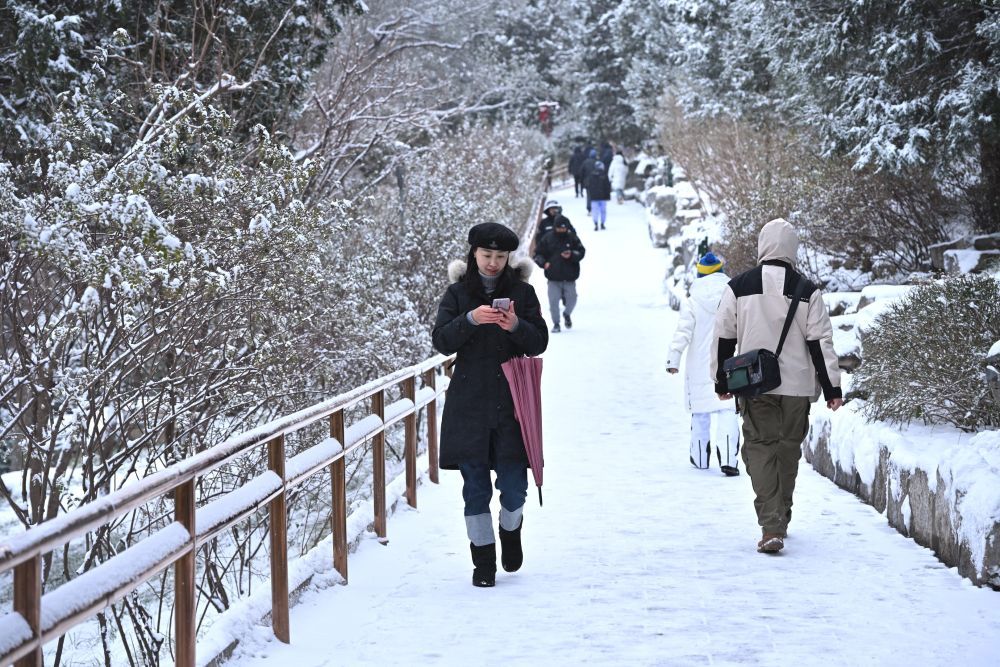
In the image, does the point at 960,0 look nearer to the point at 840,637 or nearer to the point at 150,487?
the point at 840,637

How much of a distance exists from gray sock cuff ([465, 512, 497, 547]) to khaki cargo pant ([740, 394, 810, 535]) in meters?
1.66

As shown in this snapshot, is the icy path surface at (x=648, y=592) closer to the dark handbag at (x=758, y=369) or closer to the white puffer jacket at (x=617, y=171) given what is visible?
the dark handbag at (x=758, y=369)

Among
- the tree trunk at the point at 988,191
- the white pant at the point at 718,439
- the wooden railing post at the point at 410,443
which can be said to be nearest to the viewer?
the wooden railing post at the point at 410,443

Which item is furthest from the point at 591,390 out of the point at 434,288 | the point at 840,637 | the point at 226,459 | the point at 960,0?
the point at 226,459

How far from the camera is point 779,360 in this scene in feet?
23.2

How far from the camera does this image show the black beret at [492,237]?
A: 634cm

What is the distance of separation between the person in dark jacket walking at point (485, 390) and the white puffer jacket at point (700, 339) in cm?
396

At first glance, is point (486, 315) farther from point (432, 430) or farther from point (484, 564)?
point (432, 430)

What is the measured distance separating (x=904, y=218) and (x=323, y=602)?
11039 millimetres

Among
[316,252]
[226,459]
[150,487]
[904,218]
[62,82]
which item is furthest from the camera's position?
[904,218]

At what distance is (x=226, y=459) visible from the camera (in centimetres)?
448

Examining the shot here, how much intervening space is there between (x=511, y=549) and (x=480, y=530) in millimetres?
363

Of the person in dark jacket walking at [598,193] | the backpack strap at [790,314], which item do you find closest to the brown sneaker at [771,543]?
the backpack strap at [790,314]

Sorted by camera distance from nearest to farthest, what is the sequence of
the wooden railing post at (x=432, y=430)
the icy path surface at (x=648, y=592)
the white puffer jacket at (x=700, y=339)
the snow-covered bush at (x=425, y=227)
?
1. the icy path surface at (x=648, y=592)
2. the wooden railing post at (x=432, y=430)
3. the white puffer jacket at (x=700, y=339)
4. the snow-covered bush at (x=425, y=227)
